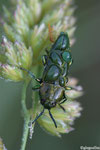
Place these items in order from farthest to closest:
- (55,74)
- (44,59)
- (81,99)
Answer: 1. (81,99)
2. (44,59)
3. (55,74)

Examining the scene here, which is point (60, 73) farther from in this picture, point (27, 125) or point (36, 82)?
point (27, 125)

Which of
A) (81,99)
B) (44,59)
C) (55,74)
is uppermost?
(44,59)

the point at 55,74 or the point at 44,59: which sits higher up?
the point at 44,59

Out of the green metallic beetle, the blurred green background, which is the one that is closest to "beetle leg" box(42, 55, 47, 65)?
the green metallic beetle

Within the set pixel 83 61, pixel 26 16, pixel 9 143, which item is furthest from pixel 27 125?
pixel 83 61

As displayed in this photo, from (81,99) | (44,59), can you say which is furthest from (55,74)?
(81,99)

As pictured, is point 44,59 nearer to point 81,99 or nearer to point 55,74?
point 55,74

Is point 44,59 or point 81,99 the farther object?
point 81,99
